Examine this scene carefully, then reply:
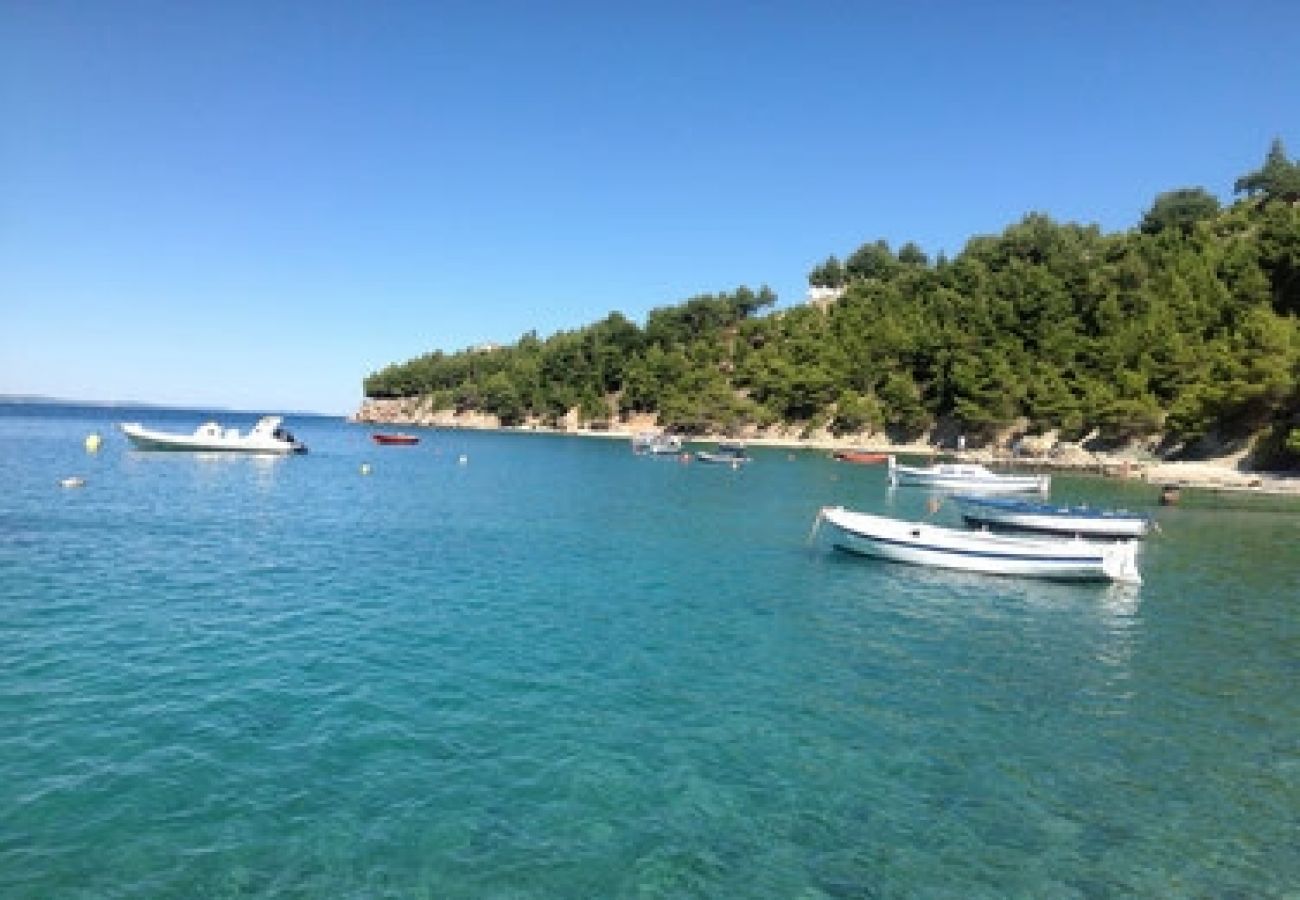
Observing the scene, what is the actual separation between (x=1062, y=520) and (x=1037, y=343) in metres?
95.5

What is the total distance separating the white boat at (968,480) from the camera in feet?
225

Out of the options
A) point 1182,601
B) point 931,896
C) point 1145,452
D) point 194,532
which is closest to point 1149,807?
point 931,896

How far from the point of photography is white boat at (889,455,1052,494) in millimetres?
68500

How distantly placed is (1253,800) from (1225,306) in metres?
118

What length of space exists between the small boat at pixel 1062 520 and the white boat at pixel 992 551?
1097 centimetres

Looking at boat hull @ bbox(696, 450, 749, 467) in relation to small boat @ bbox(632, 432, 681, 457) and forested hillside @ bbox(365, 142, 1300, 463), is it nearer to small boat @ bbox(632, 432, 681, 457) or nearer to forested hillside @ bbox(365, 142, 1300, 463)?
small boat @ bbox(632, 432, 681, 457)

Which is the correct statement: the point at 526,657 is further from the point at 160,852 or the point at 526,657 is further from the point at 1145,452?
the point at 1145,452

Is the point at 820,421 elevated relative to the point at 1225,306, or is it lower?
lower

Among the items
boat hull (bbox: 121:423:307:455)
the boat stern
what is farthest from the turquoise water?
boat hull (bbox: 121:423:307:455)

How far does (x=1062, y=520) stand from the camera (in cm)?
4369

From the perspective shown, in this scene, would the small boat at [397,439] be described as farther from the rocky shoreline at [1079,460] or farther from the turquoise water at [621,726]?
the turquoise water at [621,726]

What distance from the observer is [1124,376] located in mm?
106750

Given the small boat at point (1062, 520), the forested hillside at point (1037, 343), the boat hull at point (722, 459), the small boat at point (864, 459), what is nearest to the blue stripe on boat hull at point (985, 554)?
the small boat at point (1062, 520)

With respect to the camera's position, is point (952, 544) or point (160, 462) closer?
point (952, 544)
